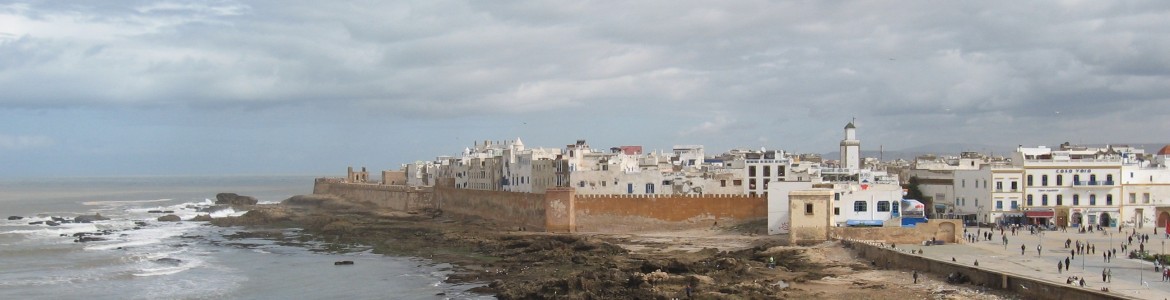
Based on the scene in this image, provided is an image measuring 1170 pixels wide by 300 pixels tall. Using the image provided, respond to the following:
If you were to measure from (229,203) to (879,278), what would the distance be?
241ft

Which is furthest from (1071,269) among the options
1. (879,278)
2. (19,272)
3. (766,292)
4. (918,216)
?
(19,272)

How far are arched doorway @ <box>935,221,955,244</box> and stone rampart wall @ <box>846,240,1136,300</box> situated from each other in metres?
3.51

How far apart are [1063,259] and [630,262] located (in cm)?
1385

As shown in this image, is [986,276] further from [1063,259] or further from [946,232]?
[946,232]

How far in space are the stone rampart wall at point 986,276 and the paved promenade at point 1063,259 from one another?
0.79 m

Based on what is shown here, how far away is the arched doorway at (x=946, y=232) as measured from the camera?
36594 mm

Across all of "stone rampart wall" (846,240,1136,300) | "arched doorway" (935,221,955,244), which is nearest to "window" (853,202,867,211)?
"arched doorway" (935,221,955,244)

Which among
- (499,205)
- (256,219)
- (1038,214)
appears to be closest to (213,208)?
(256,219)

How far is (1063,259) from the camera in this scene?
30.5 meters

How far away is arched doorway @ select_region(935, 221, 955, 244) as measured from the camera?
120 feet

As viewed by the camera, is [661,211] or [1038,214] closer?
[1038,214]

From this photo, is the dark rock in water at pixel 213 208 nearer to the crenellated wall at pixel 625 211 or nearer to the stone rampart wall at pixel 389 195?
the stone rampart wall at pixel 389 195

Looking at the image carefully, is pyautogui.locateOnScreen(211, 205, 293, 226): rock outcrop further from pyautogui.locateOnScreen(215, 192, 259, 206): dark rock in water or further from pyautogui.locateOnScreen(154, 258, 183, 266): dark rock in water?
pyautogui.locateOnScreen(215, 192, 259, 206): dark rock in water

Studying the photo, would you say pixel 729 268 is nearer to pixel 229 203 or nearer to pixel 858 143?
pixel 858 143
